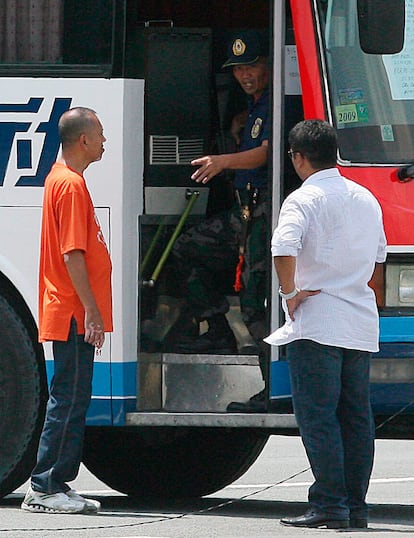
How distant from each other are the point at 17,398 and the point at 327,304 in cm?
164

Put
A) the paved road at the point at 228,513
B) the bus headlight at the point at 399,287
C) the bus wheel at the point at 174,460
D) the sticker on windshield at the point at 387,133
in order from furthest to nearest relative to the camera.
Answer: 1. the bus wheel at the point at 174,460
2. the sticker on windshield at the point at 387,133
3. the bus headlight at the point at 399,287
4. the paved road at the point at 228,513

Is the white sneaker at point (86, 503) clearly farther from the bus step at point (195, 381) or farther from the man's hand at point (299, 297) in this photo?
the man's hand at point (299, 297)

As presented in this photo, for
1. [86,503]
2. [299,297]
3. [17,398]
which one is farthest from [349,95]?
[86,503]

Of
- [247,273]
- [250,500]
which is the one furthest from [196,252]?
[250,500]

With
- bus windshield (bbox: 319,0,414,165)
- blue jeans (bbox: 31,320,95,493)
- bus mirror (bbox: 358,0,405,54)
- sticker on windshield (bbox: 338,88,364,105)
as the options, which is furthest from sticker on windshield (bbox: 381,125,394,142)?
blue jeans (bbox: 31,320,95,493)

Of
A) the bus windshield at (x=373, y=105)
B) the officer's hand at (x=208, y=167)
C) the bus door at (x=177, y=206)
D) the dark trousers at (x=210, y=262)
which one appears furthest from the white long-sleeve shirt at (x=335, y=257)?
the dark trousers at (x=210, y=262)

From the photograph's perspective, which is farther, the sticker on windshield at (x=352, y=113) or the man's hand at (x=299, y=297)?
the sticker on windshield at (x=352, y=113)

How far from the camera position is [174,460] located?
29.8ft

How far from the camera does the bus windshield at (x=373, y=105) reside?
7.68m

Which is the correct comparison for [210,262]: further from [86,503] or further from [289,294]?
[86,503]

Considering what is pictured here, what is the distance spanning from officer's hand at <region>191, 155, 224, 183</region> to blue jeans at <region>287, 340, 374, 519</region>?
1031 millimetres

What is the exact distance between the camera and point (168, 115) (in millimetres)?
8492

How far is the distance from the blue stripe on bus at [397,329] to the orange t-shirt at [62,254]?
3.97 feet

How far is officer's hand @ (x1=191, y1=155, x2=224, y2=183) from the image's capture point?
26.2ft
